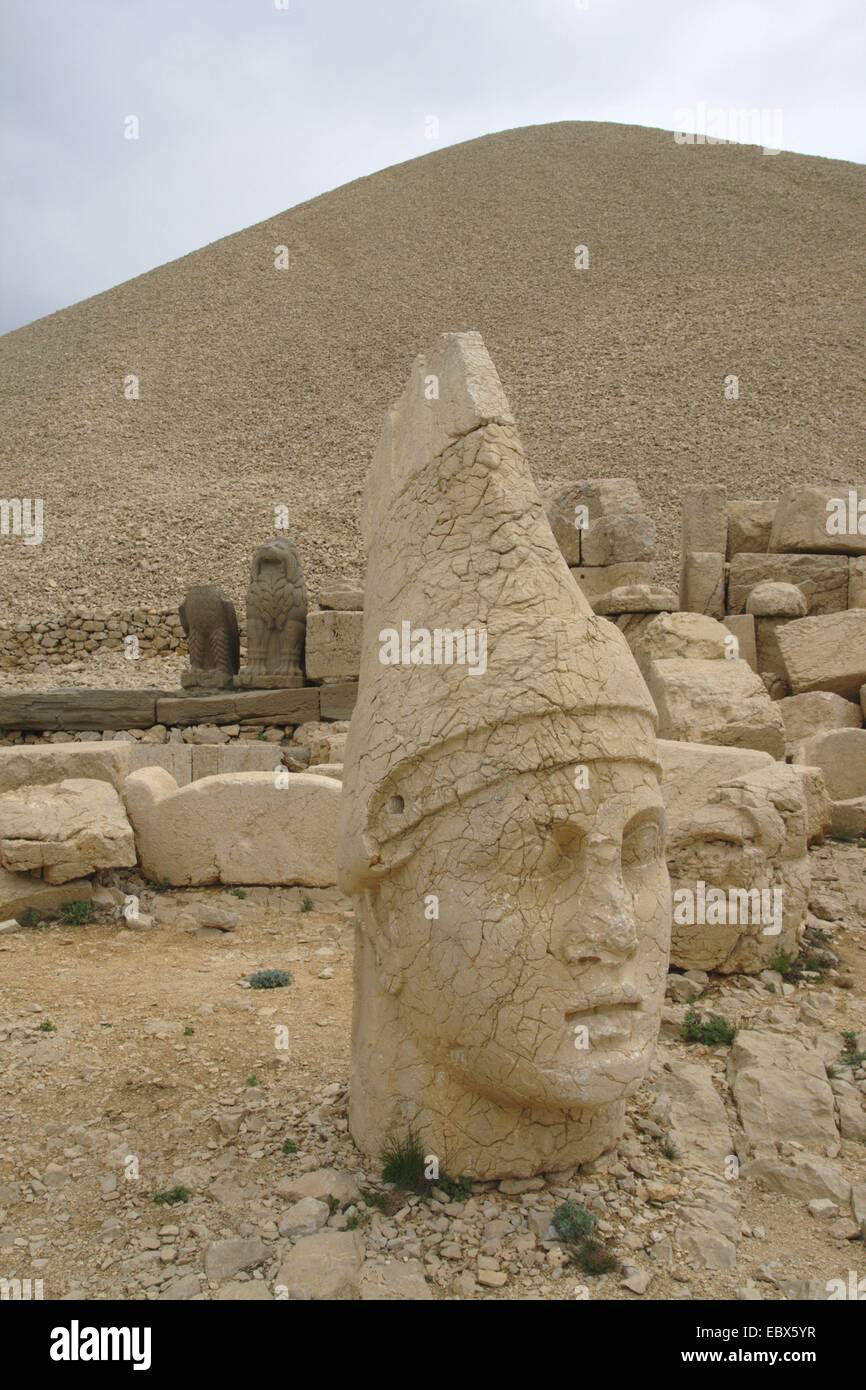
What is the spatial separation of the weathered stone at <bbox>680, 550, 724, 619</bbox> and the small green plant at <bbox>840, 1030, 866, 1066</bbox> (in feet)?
21.4

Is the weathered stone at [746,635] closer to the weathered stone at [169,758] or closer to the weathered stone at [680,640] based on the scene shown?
the weathered stone at [680,640]

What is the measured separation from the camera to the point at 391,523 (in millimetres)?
3160

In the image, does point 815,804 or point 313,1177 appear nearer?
point 313,1177

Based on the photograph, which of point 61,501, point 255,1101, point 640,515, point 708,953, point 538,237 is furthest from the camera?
point 538,237

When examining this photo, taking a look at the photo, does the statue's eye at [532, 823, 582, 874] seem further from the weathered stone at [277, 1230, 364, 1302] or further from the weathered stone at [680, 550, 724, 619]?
the weathered stone at [680, 550, 724, 619]

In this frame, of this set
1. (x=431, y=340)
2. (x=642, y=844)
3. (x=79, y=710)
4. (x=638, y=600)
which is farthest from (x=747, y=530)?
(x=431, y=340)

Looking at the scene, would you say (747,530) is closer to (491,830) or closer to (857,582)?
(857,582)

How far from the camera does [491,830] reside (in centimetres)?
264

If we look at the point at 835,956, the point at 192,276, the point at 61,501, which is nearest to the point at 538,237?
the point at 192,276

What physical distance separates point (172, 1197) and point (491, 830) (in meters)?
1.51

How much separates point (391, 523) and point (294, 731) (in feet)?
25.3

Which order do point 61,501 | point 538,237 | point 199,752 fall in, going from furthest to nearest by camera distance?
point 538,237, point 61,501, point 199,752

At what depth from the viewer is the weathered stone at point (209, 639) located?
10969 mm

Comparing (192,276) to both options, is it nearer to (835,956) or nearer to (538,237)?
(538,237)
